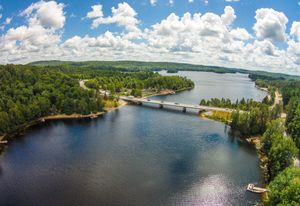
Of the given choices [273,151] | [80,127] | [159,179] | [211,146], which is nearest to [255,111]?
[211,146]

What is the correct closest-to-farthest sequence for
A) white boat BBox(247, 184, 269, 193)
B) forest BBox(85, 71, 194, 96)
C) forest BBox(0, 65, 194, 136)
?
white boat BBox(247, 184, 269, 193), forest BBox(0, 65, 194, 136), forest BBox(85, 71, 194, 96)

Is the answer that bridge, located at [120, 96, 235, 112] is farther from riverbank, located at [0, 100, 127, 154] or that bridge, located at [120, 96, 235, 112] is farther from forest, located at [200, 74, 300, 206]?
riverbank, located at [0, 100, 127, 154]

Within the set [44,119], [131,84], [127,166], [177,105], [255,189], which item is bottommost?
[255,189]

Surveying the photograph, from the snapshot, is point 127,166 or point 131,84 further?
point 131,84

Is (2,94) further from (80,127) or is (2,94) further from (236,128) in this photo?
(236,128)

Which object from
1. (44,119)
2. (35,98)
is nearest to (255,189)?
(44,119)

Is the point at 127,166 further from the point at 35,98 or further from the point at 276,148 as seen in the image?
the point at 35,98

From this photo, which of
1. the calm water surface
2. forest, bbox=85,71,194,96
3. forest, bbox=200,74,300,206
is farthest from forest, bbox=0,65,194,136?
forest, bbox=200,74,300,206

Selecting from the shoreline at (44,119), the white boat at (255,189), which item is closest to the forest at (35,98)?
the shoreline at (44,119)
